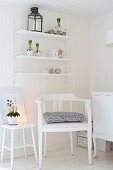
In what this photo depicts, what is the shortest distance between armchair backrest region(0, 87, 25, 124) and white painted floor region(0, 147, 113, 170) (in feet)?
1.77

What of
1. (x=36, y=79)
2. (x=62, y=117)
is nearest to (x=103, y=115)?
(x=62, y=117)

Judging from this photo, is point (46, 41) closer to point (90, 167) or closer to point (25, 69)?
point (25, 69)

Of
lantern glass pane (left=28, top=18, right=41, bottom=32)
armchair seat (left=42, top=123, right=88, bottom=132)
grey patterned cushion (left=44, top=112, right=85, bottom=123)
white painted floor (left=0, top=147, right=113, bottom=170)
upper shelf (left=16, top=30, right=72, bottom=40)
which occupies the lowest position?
white painted floor (left=0, top=147, right=113, bottom=170)

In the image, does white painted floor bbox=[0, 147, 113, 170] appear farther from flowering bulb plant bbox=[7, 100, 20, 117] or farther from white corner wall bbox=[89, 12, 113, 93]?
white corner wall bbox=[89, 12, 113, 93]

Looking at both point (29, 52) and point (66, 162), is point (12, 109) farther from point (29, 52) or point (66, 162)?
point (66, 162)

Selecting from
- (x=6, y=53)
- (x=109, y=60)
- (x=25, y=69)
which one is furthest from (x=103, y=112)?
(x=6, y=53)

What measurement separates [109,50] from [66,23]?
77cm

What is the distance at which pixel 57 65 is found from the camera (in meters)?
3.85

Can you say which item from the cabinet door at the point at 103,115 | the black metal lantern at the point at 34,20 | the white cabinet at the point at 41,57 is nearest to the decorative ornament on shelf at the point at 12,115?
the white cabinet at the point at 41,57

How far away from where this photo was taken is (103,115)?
3.18 metres

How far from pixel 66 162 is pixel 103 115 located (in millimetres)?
724

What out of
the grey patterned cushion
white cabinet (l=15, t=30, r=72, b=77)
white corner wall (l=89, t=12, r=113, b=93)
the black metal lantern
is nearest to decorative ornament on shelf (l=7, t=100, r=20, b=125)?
the grey patterned cushion

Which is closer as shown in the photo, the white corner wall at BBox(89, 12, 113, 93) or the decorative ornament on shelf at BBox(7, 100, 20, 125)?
the decorative ornament on shelf at BBox(7, 100, 20, 125)

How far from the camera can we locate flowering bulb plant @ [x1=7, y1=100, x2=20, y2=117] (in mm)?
3082
